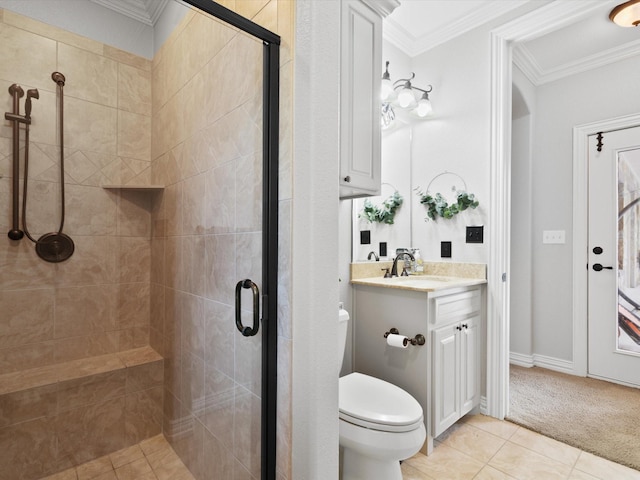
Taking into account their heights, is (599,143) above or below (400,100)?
below

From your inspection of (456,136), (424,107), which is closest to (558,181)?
(456,136)

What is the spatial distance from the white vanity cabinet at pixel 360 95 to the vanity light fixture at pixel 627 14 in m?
1.52

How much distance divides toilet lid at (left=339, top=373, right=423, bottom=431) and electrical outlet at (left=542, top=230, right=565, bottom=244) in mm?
2243

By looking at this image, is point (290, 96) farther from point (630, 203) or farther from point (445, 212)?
point (630, 203)

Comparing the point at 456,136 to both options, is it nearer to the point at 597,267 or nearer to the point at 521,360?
the point at 597,267

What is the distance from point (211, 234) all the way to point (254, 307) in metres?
0.35

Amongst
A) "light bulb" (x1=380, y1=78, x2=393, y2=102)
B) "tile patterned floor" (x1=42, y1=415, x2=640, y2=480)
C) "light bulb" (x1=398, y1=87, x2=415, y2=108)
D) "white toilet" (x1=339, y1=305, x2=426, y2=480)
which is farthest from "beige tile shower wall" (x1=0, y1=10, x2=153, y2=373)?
"light bulb" (x1=398, y1=87, x2=415, y2=108)

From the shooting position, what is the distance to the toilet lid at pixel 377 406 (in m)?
1.37

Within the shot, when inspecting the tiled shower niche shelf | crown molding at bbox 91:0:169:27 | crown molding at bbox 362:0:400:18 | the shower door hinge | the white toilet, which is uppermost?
crown molding at bbox 362:0:400:18

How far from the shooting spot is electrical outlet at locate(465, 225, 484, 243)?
90.2 inches

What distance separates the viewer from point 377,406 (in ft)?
4.89

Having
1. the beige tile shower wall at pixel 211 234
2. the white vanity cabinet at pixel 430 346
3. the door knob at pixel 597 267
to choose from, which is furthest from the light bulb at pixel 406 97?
the door knob at pixel 597 267

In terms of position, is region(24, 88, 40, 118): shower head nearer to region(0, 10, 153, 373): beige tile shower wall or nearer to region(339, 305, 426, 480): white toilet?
region(0, 10, 153, 373): beige tile shower wall

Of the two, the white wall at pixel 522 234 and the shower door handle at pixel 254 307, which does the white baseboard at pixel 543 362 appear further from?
the shower door handle at pixel 254 307
